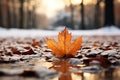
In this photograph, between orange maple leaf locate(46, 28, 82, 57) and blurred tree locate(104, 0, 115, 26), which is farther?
blurred tree locate(104, 0, 115, 26)

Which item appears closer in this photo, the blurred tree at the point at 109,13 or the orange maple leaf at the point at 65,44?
the orange maple leaf at the point at 65,44

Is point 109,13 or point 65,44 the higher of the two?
point 109,13

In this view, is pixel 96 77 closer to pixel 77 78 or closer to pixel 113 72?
pixel 77 78

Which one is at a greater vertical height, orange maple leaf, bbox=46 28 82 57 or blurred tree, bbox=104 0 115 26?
blurred tree, bbox=104 0 115 26

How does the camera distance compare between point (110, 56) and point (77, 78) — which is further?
point (110, 56)

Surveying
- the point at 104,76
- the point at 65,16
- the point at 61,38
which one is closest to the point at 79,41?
the point at 61,38

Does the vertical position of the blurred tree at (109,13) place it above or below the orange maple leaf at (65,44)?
above

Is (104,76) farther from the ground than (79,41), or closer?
closer

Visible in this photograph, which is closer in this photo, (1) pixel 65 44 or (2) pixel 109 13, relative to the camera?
(1) pixel 65 44
